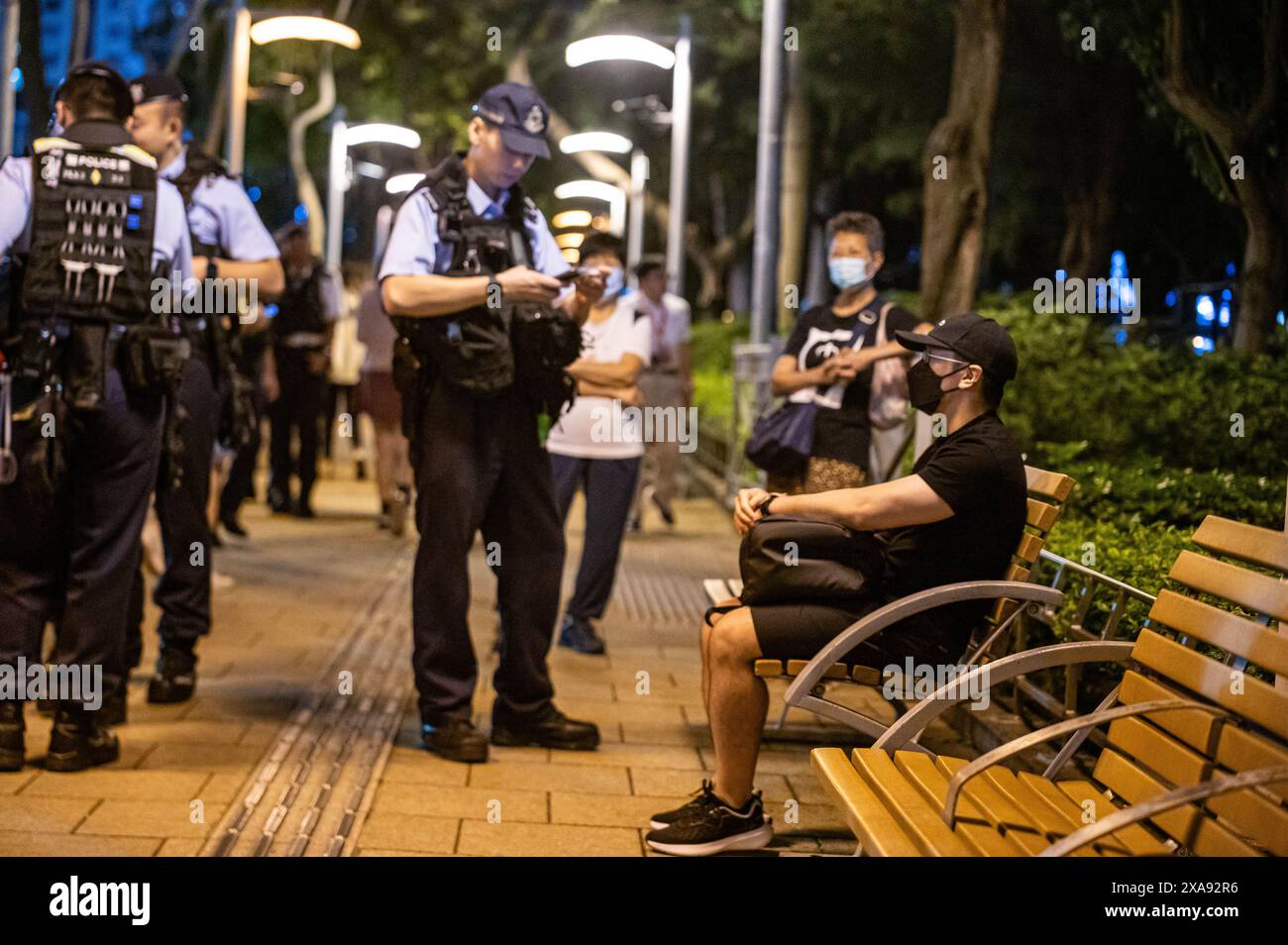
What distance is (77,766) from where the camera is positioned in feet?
18.2

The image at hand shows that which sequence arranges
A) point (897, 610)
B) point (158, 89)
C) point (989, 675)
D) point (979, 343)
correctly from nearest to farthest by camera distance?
point (989, 675) → point (897, 610) → point (979, 343) → point (158, 89)

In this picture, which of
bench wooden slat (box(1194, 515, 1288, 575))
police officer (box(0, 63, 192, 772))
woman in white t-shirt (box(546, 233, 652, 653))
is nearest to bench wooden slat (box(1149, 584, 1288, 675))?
bench wooden slat (box(1194, 515, 1288, 575))

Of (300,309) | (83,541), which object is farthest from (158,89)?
(300,309)

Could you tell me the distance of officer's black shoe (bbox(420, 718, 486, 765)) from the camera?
5.92m

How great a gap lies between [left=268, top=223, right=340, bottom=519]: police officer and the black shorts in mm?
8783

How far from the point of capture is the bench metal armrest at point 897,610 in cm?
473

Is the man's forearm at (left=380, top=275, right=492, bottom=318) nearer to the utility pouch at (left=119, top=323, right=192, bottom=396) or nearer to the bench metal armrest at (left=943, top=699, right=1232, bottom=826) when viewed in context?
the utility pouch at (left=119, top=323, right=192, bottom=396)

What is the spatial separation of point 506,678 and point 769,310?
921cm

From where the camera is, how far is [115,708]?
6.17 metres

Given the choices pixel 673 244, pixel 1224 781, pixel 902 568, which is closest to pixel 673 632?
pixel 902 568

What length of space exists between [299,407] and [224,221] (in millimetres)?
6733

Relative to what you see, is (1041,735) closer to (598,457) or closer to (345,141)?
(598,457)

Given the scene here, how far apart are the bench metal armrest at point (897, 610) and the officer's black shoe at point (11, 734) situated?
255 cm
